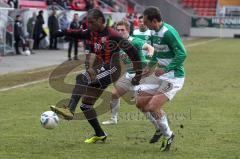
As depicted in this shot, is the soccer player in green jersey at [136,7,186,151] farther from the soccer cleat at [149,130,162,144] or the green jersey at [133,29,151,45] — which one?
the green jersey at [133,29,151,45]

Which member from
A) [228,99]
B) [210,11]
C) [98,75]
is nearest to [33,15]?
[228,99]

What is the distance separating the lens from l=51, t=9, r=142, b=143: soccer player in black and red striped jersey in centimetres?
943

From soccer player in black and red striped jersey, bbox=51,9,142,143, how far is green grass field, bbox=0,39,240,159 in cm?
51

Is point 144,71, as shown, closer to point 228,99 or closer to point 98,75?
point 98,75

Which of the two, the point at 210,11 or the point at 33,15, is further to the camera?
the point at 210,11

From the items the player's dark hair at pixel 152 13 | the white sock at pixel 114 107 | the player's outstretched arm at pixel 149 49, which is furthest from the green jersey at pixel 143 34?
the player's dark hair at pixel 152 13

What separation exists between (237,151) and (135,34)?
3.63m

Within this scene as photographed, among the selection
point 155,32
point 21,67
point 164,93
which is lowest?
point 21,67

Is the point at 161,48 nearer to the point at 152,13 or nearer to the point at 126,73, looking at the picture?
the point at 152,13

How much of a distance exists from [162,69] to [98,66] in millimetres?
1111

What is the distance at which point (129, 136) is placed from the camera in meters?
10.4

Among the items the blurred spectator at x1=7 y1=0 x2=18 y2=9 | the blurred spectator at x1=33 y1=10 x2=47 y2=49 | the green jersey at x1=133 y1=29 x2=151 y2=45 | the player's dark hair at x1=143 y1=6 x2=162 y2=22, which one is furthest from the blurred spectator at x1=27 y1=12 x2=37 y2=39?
the player's dark hair at x1=143 y1=6 x2=162 y2=22

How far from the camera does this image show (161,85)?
9289 millimetres

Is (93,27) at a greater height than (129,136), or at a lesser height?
greater
